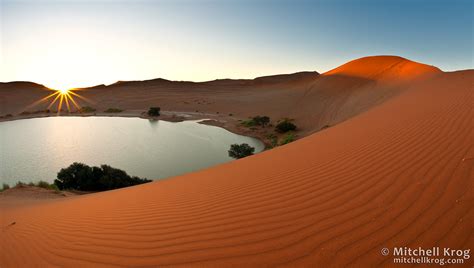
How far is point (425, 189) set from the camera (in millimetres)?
3098

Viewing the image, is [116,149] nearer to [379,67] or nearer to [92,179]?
[92,179]

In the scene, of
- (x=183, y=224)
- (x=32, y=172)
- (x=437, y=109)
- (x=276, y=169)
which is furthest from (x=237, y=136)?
(x=183, y=224)

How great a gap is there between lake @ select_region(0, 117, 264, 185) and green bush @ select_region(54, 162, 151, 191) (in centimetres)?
266

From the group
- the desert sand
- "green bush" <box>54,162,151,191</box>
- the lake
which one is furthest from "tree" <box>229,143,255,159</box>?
the desert sand

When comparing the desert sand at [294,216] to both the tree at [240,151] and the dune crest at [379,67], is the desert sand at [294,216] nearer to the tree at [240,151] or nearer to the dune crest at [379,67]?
the tree at [240,151]

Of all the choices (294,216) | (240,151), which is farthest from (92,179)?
(294,216)

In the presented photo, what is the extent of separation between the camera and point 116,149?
20.6 metres

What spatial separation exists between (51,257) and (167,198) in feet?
5.76

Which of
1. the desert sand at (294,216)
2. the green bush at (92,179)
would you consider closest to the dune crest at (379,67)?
the green bush at (92,179)

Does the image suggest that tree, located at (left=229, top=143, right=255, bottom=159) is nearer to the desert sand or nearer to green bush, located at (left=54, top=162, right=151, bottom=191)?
green bush, located at (left=54, top=162, right=151, bottom=191)

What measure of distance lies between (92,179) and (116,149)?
9366 millimetres

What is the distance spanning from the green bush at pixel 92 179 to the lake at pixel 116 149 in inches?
105

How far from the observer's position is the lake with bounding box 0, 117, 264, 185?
1598 cm

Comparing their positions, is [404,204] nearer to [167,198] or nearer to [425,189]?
[425,189]
